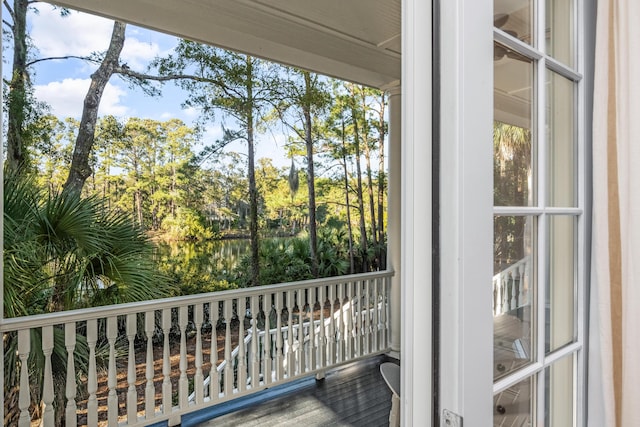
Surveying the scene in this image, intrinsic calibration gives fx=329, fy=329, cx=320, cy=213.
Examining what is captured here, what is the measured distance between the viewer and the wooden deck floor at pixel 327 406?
2418 mm

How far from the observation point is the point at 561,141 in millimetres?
980

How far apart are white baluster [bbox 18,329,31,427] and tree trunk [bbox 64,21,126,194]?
1458 mm

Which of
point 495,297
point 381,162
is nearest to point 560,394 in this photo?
point 495,297

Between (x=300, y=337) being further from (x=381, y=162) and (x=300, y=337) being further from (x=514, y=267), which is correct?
(x=381, y=162)

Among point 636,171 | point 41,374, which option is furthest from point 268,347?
point 636,171

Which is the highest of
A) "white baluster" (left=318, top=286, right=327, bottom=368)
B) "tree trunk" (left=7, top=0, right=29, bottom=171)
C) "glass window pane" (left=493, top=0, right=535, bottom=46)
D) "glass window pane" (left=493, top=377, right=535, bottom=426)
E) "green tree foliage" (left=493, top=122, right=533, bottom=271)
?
"tree trunk" (left=7, top=0, right=29, bottom=171)

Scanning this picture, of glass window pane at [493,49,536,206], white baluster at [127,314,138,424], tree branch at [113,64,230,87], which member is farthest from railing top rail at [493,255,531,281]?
tree branch at [113,64,230,87]

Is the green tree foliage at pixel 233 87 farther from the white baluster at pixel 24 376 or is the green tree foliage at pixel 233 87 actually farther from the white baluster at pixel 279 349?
the white baluster at pixel 24 376

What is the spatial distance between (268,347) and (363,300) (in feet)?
3.73

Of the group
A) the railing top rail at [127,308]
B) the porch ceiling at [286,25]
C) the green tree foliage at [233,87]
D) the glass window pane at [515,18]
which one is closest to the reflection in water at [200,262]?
the green tree foliage at [233,87]

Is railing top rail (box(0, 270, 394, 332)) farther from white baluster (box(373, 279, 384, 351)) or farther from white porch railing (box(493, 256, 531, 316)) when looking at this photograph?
white porch railing (box(493, 256, 531, 316))

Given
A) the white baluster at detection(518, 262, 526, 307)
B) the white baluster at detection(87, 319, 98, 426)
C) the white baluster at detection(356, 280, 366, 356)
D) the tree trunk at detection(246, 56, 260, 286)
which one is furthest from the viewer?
the tree trunk at detection(246, 56, 260, 286)

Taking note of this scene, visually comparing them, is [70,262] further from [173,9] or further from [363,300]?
[363,300]

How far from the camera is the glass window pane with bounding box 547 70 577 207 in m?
0.93
